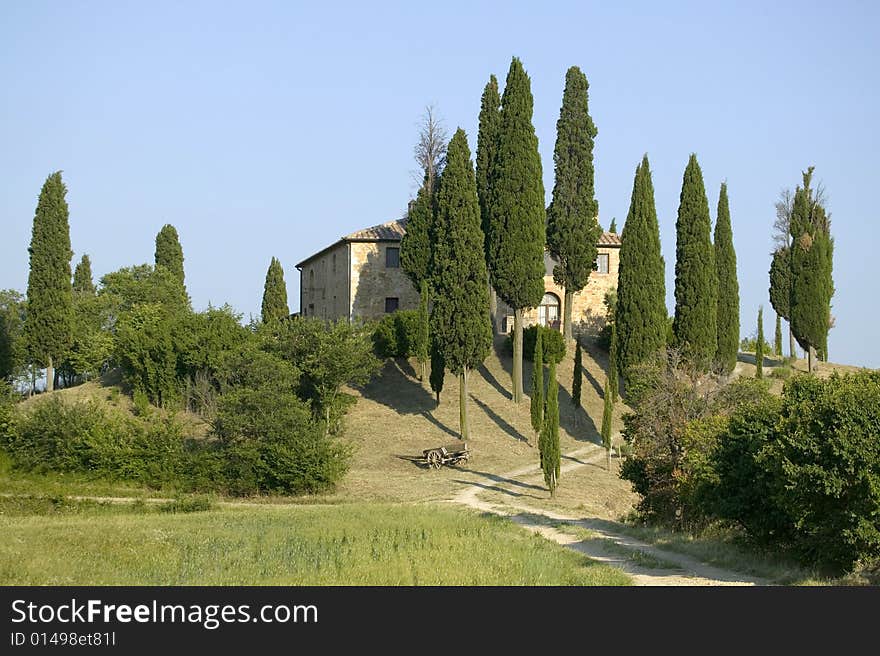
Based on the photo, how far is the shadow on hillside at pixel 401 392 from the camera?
42906 millimetres

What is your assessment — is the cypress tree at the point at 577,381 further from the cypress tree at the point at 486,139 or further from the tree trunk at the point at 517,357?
the cypress tree at the point at 486,139

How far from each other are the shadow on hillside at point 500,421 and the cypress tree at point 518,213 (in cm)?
466

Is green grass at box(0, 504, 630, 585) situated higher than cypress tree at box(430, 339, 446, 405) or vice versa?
cypress tree at box(430, 339, 446, 405)

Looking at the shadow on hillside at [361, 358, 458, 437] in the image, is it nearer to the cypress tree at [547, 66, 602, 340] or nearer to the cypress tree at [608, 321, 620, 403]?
the cypress tree at [608, 321, 620, 403]

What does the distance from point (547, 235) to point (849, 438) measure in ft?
115

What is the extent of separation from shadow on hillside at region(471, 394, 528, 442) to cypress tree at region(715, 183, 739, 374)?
1198 cm

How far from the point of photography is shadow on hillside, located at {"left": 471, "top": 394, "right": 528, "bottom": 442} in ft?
133

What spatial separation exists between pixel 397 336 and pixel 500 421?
288 inches

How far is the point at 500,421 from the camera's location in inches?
1654

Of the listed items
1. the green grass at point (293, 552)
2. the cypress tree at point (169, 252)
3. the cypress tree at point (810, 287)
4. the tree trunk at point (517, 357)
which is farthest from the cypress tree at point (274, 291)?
the green grass at point (293, 552)

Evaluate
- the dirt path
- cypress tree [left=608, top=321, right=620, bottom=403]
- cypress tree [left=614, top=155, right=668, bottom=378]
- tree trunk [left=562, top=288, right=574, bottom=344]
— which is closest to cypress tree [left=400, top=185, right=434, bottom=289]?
tree trunk [left=562, top=288, right=574, bottom=344]

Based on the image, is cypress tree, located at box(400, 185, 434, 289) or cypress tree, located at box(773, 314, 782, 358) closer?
cypress tree, located at box(400, 185, 434, 289)

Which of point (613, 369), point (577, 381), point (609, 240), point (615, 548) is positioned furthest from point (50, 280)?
point (615, 548)

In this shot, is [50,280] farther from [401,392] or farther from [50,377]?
[401,392]
